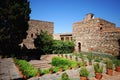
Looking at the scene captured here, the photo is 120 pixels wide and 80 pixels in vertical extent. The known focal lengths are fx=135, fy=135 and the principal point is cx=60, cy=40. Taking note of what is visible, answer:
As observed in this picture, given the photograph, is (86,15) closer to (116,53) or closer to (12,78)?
(116,53)

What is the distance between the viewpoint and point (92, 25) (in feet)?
79.7

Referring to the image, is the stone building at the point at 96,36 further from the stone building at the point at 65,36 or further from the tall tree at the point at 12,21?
the tall tree at the point at 12,21

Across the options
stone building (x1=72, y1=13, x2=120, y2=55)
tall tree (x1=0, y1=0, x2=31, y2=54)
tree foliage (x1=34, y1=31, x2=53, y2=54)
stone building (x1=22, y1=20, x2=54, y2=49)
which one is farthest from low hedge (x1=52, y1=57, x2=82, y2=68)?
stone building (x1=22, y1=20, x2=54, y2=49)

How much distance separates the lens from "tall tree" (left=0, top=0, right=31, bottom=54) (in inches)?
738

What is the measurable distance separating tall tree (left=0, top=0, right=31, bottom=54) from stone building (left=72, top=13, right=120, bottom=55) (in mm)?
11157

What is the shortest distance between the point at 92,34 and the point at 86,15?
707 cm

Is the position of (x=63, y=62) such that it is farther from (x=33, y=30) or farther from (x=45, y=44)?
(x=33, y=30)

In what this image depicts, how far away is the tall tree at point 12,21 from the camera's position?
738 inches

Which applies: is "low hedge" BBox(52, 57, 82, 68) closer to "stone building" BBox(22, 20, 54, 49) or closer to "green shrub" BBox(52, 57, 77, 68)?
"green shrub" BBox(52, 57, 77, 68)

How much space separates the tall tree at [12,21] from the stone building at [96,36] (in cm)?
1116

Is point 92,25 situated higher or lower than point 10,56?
higher

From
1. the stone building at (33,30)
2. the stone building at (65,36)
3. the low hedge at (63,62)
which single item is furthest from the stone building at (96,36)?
the stone building at (33,30)

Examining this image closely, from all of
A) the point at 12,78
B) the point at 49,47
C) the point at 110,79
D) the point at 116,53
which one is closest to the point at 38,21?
the point at 49,47

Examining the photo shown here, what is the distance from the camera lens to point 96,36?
23.6 meters
